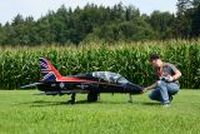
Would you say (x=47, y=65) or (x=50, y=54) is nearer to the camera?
(x=47, y=65)

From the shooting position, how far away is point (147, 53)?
34625 mm

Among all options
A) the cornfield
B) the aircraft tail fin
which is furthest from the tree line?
the aircraft tail fin

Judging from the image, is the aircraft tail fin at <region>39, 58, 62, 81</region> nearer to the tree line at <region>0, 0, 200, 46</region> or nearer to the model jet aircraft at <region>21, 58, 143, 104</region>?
the model jet aircraft at <region>21, 58, 143, 104</region>

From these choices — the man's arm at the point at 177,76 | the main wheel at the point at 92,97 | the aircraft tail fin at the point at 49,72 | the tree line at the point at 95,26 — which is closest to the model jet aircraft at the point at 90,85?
the main wheel at the point at 92,97

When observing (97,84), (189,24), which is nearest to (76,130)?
(97,84)

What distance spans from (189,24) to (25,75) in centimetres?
6587

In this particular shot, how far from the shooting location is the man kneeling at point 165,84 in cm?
1752

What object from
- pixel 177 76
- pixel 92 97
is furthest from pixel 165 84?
pixel 92 97

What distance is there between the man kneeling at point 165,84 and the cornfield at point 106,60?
15.8 m

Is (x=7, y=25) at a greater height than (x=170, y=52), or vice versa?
(x=7, y=25)

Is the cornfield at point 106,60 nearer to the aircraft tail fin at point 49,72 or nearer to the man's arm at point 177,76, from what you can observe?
the aircraft tail fin at point 49,72

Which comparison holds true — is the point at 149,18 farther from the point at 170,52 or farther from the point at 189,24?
the point at 170,52

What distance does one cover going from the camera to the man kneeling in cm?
1752

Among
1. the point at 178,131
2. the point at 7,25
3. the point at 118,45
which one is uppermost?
the point at 7,25
